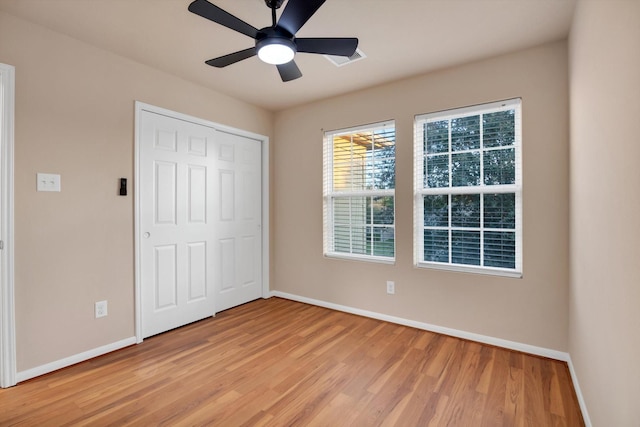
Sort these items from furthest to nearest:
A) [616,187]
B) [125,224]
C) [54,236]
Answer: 1. [125,224]
2. [54,236]
3. [616,187]

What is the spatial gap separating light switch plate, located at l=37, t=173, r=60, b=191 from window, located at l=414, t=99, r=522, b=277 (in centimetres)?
312

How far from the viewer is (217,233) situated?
3.65 metres

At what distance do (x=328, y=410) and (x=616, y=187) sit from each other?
1.87 metres

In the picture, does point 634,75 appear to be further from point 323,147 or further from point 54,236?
point 54,236

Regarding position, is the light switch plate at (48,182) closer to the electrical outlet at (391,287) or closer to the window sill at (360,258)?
the window sill at (360,258)

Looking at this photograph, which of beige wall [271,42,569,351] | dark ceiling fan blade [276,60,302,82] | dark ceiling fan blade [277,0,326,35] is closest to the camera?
dark ceiling fan blade [277,0,326,35]

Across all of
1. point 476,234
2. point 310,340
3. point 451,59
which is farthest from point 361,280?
point 451,59

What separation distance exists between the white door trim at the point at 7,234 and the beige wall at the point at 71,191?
0.13 ft

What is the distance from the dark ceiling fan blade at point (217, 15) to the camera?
1.55m

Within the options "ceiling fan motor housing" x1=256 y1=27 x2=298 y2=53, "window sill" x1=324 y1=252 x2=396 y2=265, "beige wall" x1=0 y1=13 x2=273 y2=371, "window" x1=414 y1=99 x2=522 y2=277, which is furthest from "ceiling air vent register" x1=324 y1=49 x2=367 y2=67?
"window sill" x1=324 y1=252 x2=396 y2=265

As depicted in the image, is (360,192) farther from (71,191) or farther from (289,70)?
(71,191)

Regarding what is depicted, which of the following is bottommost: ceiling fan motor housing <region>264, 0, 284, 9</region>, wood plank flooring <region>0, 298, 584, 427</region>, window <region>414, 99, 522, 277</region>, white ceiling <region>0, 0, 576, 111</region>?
wood plank flooring <region>0, 298, 584, 427</region>

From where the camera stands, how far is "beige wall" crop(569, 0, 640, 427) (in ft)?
3.55

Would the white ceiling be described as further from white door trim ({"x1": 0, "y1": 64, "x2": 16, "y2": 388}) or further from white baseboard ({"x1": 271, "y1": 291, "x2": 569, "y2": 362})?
white baseboard ({"x1": 271, "y1": 291, "x2": 569, "y2": 362})
